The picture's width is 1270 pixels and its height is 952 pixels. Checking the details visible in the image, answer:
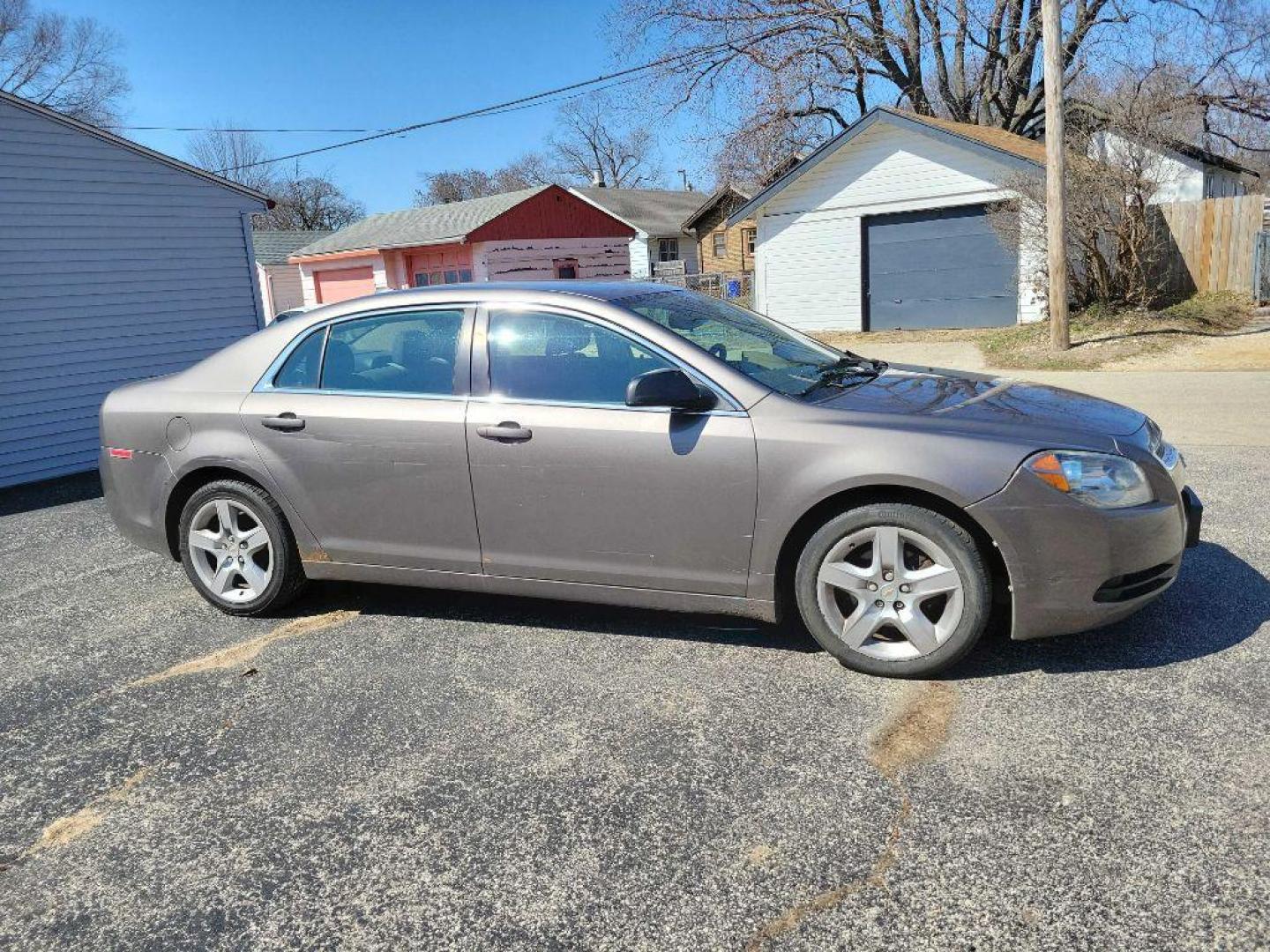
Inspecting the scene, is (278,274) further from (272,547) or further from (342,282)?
(272,547)

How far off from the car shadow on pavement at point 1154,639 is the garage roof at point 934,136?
1511cm

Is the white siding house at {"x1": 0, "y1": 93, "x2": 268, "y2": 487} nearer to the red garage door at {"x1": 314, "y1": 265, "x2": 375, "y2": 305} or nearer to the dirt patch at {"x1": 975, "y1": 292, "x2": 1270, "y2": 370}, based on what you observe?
the dirt patch at {"x1": 975, "y1": 292, "x2": 1270, "y2": 370}

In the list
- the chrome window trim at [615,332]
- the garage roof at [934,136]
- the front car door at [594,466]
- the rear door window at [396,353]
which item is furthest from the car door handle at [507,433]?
the garage roof at [934,136]

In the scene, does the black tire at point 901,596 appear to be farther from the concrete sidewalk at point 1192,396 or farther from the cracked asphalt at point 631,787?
the concrete sidewalk at point 1192,396

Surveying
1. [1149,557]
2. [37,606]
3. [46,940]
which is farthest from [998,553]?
[37,606]

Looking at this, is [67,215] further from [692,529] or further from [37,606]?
[692,529]

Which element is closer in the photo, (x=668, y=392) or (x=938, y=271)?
(x=668, y=392)

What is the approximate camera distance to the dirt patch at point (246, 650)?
164 inches

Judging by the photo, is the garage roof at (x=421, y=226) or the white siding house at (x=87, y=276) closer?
the white siding house at (x=87, y=276)

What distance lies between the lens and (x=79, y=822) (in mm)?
3049

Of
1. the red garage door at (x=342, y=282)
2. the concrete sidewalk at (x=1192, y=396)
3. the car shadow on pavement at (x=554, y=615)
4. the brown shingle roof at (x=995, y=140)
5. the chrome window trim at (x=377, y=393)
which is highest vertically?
the brown shingle roof at (x=995, y=140)

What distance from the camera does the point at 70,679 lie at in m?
4.20

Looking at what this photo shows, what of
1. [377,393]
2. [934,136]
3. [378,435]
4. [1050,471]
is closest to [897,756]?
[1050,471]

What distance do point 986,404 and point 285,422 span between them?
3064 millimetres
